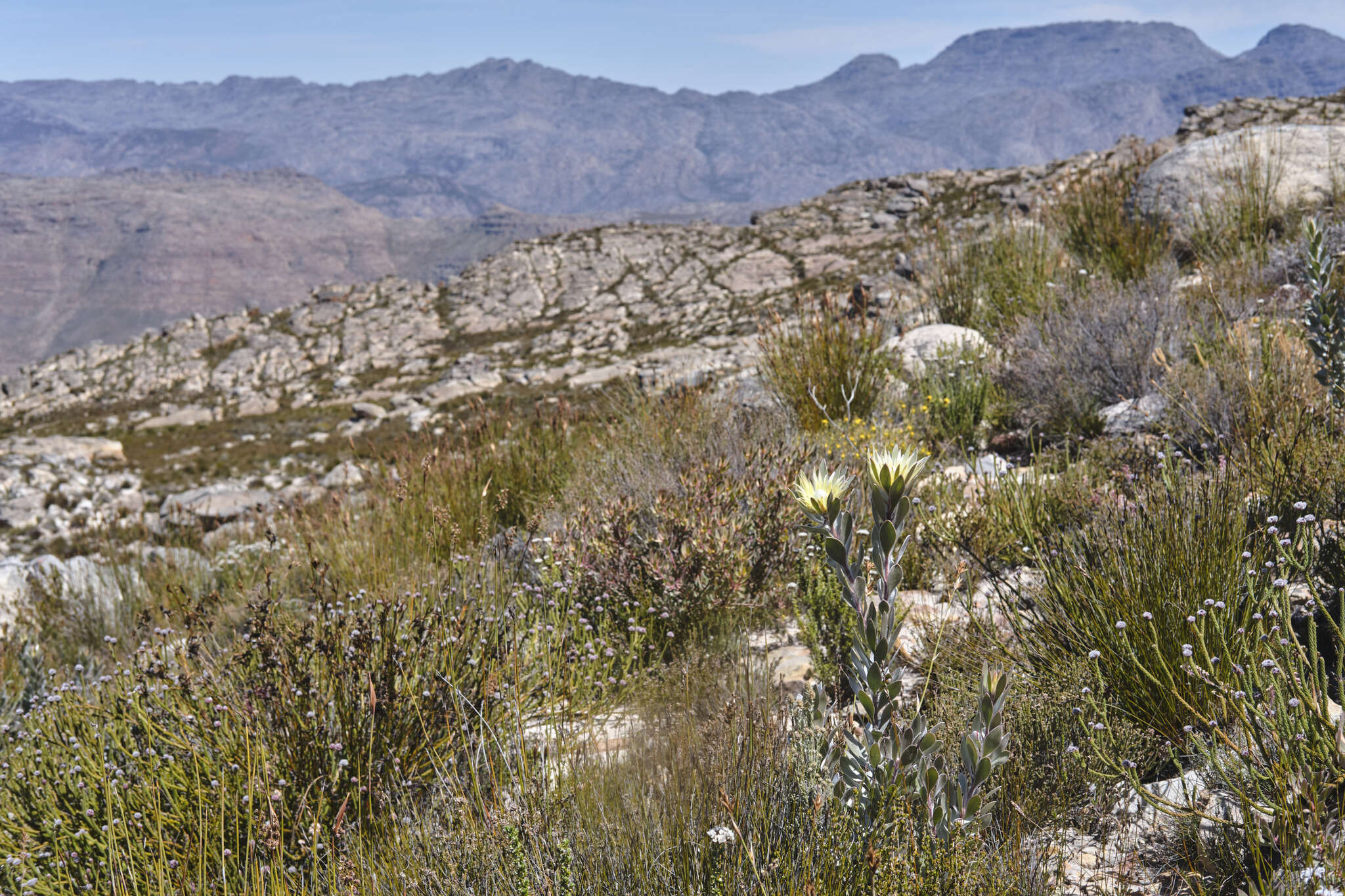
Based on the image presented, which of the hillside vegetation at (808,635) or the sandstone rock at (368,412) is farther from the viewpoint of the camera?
the sandstone rock at (368,412)

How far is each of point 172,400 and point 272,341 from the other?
8898mm

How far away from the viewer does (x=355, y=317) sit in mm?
53250

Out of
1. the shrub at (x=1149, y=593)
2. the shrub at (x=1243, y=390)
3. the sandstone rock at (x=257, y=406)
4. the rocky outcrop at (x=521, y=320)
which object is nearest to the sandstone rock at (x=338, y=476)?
the rocky outcrop at (x=521, y=320)

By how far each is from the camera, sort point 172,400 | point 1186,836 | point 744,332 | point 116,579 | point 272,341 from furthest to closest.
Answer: point 272,341
point 172,400
point 744,332
point 116,579
point 1186,836

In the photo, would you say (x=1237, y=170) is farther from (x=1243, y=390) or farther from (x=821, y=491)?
(x=821, y=491)

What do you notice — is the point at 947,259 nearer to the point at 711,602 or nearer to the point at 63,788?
the point at 711,602

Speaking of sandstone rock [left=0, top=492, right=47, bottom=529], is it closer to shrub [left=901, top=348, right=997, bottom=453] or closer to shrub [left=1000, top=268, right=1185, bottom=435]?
shrub [left=901, top=348, right=997, bottom=453]

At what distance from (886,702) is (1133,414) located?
12.7 feet

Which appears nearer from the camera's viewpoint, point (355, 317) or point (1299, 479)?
point (1299, 479)

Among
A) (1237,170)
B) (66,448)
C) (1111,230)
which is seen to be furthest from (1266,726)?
(66,448)

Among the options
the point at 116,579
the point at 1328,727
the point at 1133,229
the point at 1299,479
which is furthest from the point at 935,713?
the point at 1133,229

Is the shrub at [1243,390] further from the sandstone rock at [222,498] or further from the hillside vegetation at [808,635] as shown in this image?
the sandstone rock at [222,498]

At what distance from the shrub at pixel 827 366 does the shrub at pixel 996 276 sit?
1.40 m

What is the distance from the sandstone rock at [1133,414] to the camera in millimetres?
4316
